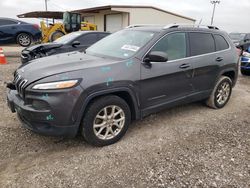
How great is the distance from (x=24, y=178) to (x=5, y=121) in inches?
65.9

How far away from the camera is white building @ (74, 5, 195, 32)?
2186 cm

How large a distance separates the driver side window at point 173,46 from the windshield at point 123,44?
205mm

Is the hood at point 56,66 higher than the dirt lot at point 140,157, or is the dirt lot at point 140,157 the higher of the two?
the hood at point 56,66

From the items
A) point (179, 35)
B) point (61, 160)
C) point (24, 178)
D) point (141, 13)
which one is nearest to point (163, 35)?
point (179, 35)

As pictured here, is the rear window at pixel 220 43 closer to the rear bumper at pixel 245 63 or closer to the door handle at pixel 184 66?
the door handle at pixel 184 66

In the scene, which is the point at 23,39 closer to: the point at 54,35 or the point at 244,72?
the point at 54,35

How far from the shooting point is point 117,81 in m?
→ 2.94

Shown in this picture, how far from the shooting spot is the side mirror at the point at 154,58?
314 cm

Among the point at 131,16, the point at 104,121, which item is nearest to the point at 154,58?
the point at 104,121

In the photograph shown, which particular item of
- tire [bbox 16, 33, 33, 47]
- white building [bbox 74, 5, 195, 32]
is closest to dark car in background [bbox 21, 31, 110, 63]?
tire [bbox 16, 33, 33, 47]

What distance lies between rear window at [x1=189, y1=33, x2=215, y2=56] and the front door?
0.18 metres

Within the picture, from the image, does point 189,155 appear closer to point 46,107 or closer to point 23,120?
point 46,107

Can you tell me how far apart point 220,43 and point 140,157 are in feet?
9.77

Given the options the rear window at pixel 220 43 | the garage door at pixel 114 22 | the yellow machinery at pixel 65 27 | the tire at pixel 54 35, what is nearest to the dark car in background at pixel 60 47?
the rear window at pixel 220 43
